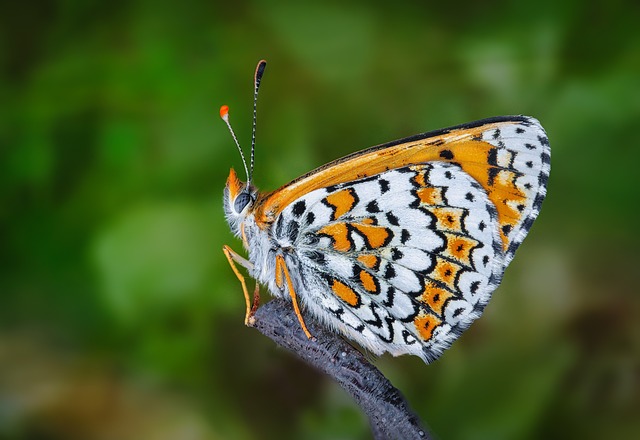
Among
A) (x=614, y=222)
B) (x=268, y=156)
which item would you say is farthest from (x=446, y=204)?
(x=614, y=222)

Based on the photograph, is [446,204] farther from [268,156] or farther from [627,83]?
[627,83]

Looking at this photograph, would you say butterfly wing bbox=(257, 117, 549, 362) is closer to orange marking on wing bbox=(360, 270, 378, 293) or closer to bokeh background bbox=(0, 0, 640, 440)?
orange marking on wing bbox=(360, 270, 378, 293)

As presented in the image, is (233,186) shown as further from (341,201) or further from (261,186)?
(261,186)

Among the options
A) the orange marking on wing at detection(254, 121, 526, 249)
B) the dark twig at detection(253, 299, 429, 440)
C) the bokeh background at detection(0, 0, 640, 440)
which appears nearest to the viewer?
the dark twig at detection(253, 299, 429, 440)

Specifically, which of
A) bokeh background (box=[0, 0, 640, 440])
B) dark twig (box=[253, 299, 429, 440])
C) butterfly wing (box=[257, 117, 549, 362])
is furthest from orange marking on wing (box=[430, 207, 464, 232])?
bokeh background (box=[0, 0, 640, 440])

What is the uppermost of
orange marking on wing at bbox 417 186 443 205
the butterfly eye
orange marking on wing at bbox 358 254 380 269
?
the butterfly eye

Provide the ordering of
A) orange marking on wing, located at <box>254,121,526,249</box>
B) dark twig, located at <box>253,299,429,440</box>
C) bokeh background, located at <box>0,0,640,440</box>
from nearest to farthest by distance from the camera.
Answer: dark twig, located at <box>253,299,429,440</box>
orange marking on wing, located at <box>254,121,526,249</box>
bokeh background, located at <box>0,0,640,440</box>

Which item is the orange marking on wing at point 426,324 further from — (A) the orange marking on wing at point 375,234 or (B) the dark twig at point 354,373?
(B) the dark twig at point 354,373
